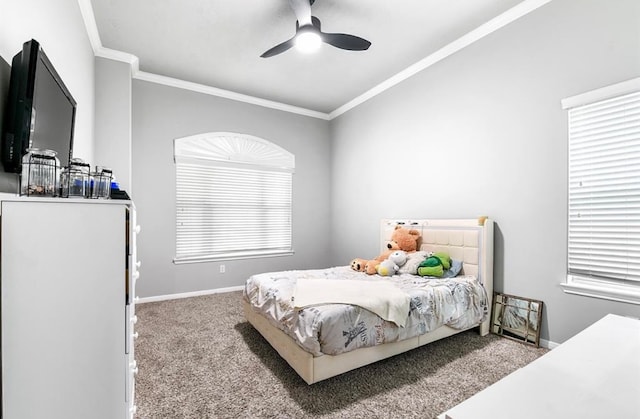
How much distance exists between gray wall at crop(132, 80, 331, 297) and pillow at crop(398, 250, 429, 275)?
89.3 inches

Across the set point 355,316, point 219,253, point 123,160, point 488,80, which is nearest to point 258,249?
point 219,253

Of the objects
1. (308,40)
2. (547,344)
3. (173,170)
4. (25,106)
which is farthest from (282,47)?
(547,344)

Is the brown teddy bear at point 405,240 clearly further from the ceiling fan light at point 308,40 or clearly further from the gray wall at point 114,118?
the gray wall at point 114,118

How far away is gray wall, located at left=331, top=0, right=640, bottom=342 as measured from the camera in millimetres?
2152

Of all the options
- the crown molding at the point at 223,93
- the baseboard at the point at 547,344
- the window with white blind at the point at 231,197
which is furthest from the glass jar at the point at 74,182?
the baseboard at the point at 547,344

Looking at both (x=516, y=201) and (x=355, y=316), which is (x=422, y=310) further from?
(x=516, y=201)

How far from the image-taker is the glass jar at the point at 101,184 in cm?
128

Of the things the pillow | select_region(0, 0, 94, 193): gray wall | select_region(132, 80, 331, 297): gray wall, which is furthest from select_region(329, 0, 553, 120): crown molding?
select_region(0, 0, 94, 193): gray wall

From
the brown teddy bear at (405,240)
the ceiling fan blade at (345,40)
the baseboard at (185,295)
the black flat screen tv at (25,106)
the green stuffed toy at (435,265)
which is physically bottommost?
the baseboard at (185,295)

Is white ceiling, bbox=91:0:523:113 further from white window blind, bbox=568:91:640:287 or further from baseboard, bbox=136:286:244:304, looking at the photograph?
baseboard, bbox=136:286:244:304

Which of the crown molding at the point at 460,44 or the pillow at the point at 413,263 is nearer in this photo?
the crown molding at the point at 460,44

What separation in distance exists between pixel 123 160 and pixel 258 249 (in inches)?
85.9

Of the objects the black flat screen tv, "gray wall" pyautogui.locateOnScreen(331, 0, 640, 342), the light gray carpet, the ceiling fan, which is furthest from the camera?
the ceiling fan

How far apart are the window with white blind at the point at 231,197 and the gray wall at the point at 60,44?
3.90 feet
